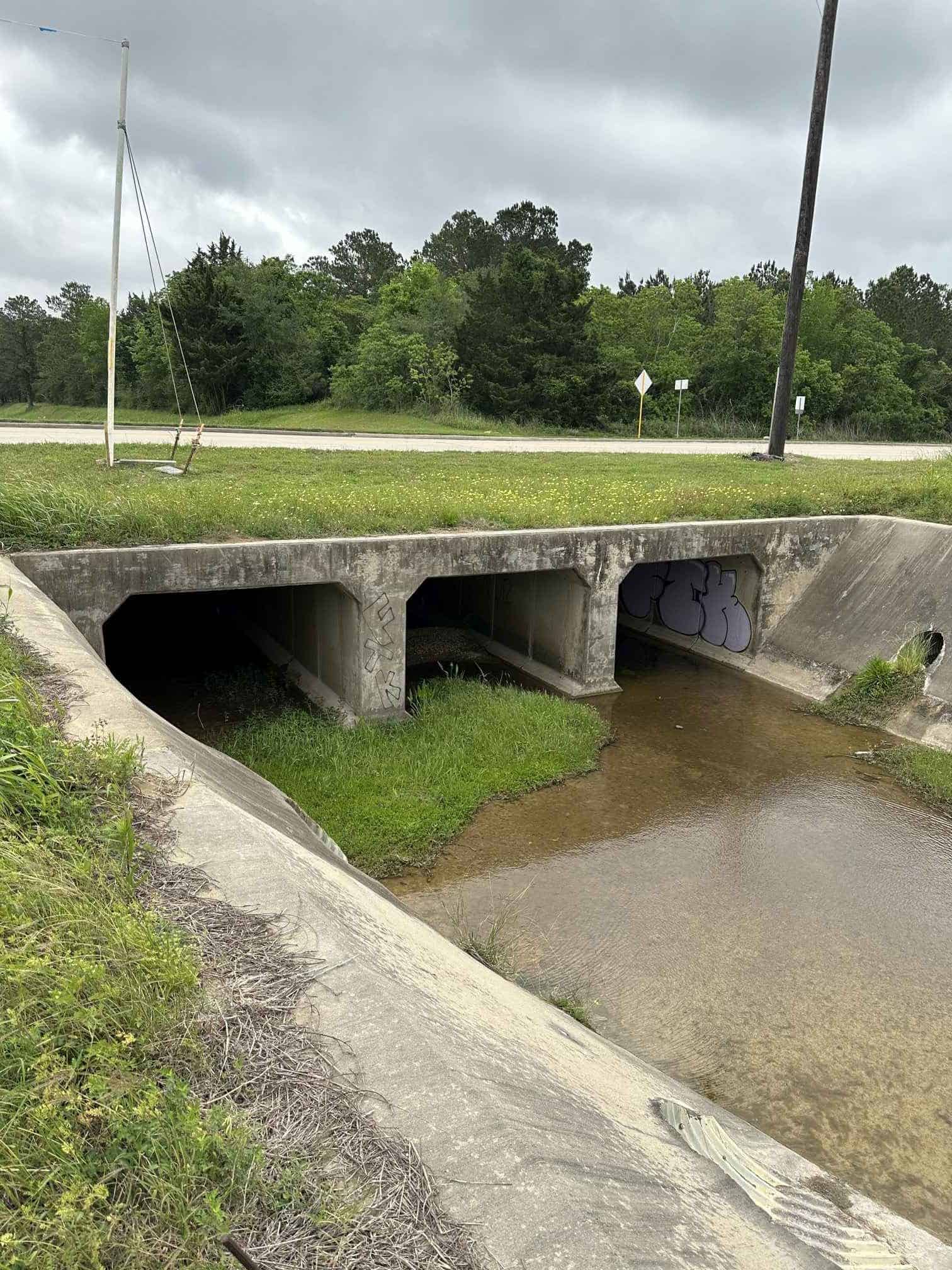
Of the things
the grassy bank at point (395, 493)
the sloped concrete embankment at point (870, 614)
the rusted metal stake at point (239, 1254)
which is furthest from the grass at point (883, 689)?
the rusted metal stake at point (239, 1254)

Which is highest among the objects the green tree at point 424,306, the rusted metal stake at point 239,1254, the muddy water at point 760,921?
the green tree at point 424,306

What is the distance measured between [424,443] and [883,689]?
55.7 feet

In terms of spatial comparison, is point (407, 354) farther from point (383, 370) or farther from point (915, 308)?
point (915, 308)

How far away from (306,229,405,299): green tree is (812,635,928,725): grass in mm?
68751

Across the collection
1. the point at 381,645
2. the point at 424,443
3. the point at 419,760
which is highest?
the point at 424,443

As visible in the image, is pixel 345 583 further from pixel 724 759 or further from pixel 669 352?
pixel 669 352

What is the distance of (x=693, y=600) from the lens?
67.2 ft

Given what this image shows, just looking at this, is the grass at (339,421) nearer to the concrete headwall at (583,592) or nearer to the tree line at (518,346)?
the tree line at (518,346)

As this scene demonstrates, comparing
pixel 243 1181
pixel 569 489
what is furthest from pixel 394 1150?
pixel 569 489

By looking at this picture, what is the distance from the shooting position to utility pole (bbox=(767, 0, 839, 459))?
2284cm

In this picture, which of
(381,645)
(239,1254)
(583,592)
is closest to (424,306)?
(583,592)

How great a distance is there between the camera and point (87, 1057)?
125 inches

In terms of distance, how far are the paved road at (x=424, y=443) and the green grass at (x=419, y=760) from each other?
39.6ft

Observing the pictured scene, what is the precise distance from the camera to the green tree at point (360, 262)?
7712 centimetres
